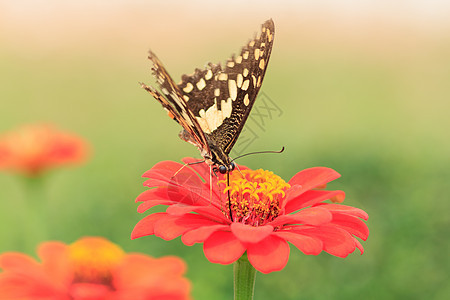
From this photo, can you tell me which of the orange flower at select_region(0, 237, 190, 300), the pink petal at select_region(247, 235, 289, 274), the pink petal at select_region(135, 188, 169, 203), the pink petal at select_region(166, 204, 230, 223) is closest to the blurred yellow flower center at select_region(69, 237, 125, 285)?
the orange flower at select_region(0, 237, 190, 300)

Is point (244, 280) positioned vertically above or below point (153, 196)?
below

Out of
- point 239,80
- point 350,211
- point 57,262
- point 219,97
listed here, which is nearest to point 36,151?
point 219,97

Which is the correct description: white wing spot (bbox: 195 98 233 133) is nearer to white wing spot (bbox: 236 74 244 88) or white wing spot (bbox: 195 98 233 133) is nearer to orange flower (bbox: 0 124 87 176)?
white wing spot (bbox: 236 74 244 88)

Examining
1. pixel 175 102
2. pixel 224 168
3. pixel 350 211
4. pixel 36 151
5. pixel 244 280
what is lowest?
pixel 244 280

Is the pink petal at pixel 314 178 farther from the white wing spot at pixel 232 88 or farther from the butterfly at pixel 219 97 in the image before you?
the white wing spot at pixel 232 88

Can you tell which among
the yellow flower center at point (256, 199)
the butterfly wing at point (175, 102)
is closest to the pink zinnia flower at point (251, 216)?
the yellow flower center at point (256, 199)

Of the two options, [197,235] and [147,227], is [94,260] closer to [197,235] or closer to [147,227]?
[147,227]

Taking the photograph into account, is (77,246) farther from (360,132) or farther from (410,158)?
(360,132)

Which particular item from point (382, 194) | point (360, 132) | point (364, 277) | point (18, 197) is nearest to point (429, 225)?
point (382, 194)
